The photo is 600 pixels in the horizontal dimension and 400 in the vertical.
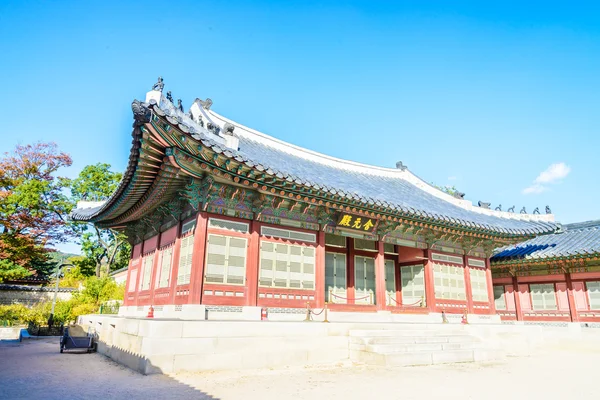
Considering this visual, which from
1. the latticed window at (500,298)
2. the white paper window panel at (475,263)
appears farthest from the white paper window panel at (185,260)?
the latticed window at (500,298)

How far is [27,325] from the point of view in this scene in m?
24.1

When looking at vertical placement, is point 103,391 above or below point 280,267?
below

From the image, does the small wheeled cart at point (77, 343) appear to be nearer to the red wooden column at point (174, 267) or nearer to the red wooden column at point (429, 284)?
the red wooden column at point (174, 267)

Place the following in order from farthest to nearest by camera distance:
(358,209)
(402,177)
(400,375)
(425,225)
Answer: (402,177) < (425,225) < (358,209) < (400,375)

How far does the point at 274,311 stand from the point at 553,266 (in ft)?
56.9

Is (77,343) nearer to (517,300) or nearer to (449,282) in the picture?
(449,282)

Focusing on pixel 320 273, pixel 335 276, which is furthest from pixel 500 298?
pixel 320 273

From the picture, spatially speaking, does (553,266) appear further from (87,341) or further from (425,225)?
(87,341)

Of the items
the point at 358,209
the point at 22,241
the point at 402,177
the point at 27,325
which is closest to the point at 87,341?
the point at 358,209

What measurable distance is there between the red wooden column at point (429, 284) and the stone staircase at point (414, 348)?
2549 millimetres

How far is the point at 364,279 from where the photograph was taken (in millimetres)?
16500

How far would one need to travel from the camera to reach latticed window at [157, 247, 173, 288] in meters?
12.5

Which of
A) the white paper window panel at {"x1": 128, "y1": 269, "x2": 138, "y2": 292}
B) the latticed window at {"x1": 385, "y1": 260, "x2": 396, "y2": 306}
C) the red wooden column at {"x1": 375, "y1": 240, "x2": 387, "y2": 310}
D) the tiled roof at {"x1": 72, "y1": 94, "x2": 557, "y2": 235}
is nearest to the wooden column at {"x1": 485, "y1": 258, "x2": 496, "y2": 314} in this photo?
the tiled roof at {"x1": 72, "y1": 94, "x2": 557, "y2": 235}

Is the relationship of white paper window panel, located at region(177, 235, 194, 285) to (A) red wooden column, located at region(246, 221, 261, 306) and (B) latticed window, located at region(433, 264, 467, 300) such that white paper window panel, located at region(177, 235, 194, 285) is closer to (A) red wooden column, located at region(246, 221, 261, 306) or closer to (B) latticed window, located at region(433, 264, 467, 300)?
(A) red wooden column, located at region(246, 221, 261, 306)
